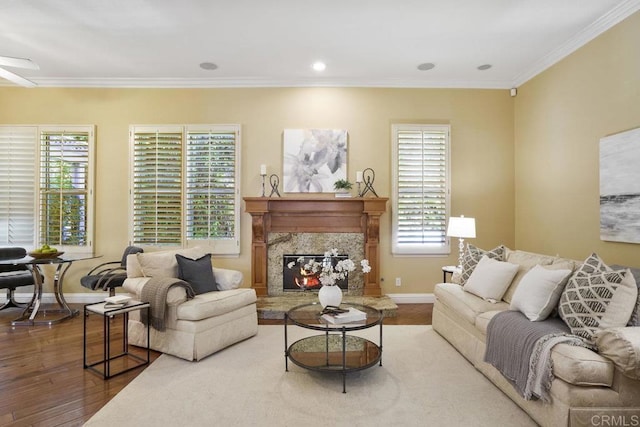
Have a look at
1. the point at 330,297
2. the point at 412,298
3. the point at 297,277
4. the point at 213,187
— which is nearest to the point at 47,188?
the point at 213,187

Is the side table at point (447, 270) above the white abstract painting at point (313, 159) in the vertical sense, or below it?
below

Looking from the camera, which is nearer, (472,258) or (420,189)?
(472,258)

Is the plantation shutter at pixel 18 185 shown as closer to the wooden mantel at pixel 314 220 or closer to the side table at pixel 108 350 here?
the side table at pixel 108 350

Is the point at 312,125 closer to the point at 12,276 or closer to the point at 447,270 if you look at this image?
the point at 447,270

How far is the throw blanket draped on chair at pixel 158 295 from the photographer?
9.87 feet

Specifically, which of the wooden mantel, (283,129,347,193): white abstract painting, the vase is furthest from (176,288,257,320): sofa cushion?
(283,129,347,193): white abstract painting

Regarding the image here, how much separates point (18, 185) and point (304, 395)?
5.16m

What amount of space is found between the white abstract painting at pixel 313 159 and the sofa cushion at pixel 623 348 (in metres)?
3.52

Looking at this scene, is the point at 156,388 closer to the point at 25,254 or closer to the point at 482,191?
the point at 25,254

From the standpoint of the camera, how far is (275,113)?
4.98m

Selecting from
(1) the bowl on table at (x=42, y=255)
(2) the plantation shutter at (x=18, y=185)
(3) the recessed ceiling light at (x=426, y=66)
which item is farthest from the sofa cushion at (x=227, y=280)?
(3) the recessed ceiling light at (x=426, y=66)

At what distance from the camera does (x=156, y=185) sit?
4.93 m

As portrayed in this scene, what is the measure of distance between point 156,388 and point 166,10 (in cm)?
336

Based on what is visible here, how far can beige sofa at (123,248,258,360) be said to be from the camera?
300 cm
